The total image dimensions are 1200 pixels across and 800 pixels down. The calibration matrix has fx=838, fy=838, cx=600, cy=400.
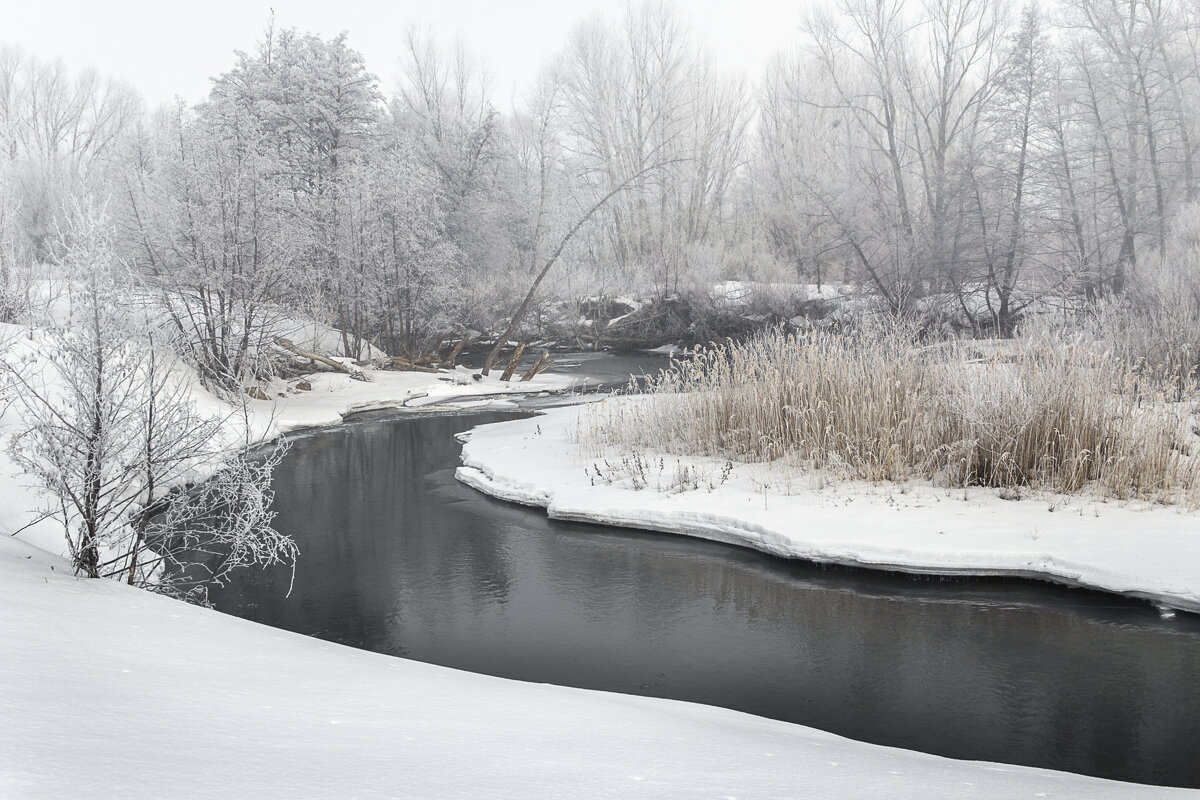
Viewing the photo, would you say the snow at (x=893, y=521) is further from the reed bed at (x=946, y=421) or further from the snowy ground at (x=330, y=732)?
the snowy ground at (x=330, y=732)

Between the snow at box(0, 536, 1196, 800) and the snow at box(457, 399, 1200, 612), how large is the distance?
3.10m

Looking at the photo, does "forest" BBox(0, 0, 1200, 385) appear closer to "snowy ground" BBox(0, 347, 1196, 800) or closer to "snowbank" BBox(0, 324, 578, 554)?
"snowbank" BBox(0, 324, 578, 554)

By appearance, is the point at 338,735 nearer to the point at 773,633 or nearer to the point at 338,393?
the point at 773,633

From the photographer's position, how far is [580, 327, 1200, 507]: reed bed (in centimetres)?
742

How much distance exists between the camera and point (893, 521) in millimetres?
7184

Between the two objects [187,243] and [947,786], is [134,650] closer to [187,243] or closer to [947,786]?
[947,786]

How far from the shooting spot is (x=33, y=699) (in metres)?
2.32

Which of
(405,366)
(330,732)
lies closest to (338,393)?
(405,366)

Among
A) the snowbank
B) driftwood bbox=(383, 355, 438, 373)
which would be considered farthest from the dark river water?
driftwood bbox=(383, 355, 438, 373)

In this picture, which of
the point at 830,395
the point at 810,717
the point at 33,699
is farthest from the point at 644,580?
the point at 33,699

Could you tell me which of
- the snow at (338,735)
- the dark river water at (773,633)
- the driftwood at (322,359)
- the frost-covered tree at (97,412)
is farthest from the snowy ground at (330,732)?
the driftwood at (322,359)

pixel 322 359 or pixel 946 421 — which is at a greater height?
pixel 322 359

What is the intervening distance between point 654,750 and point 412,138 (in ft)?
98.6

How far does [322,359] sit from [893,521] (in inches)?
536
